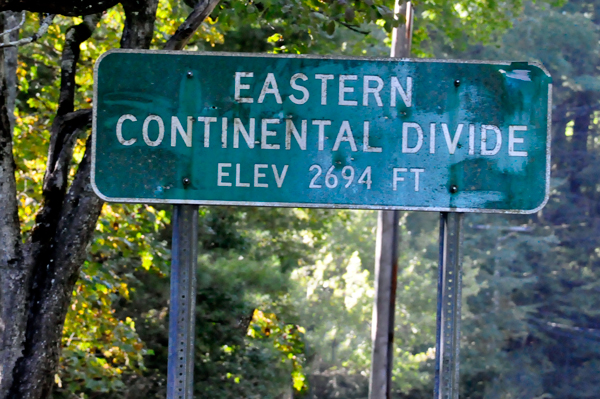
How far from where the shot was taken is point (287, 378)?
1580cm

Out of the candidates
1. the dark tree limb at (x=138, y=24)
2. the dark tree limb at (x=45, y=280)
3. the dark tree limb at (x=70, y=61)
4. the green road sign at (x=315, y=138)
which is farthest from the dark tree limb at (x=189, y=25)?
the green road sign at (x=315, y=138)

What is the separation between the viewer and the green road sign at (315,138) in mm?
2355

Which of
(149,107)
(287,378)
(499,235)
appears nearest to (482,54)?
(499,235)

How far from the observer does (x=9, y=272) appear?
3961 millimetres

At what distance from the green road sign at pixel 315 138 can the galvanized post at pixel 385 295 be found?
5.93m

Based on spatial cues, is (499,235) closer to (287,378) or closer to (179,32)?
(287,378)

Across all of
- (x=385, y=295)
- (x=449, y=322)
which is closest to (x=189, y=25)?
(x=449, y=322)

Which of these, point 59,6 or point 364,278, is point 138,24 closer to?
point 59,6

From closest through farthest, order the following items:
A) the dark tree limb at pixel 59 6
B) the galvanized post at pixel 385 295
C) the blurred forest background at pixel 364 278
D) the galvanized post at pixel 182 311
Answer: the galvanized post at pixel 182 311 → the dark tree limb at pixel 59 6 → the galvanized post at pixel 385 295 → the blurred forest background at pixel 364 278

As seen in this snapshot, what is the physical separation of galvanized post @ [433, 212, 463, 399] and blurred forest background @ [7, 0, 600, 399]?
6261mm

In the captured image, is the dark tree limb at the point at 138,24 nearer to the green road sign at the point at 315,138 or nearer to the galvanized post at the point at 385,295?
the green road sign at the point at 315,138

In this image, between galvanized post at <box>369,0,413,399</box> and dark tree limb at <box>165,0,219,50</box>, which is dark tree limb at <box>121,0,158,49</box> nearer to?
dark tree limb at <box>165,0,219,50</box>

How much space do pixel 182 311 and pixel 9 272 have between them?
205 centimetres

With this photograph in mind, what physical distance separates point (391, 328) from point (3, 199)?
5269mm
